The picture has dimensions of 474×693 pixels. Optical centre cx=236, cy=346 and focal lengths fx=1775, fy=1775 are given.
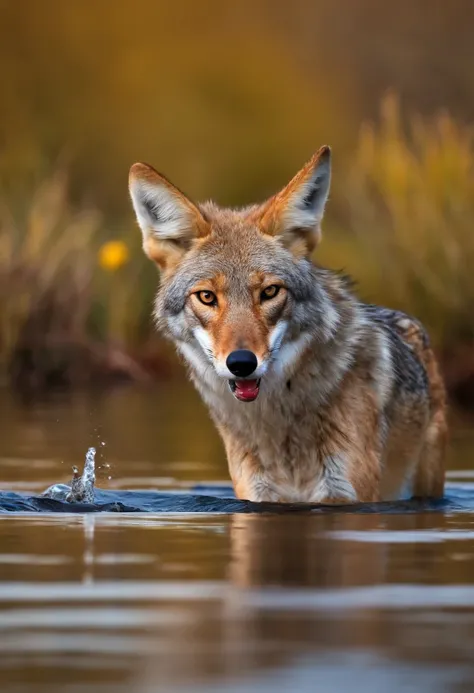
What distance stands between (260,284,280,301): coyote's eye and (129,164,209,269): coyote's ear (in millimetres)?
535

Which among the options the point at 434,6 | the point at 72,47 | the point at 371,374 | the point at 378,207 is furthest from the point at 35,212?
the point at 434,6

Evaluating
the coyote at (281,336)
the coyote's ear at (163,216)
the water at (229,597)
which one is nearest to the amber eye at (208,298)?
the coyote at (281,336)

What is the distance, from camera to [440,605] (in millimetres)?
5094

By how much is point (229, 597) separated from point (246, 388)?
2.79 m

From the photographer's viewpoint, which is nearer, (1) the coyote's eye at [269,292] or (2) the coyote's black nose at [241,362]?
(2) the coyote's black nose at [241,362]

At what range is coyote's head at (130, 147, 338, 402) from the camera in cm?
783

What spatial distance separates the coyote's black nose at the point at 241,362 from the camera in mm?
7625

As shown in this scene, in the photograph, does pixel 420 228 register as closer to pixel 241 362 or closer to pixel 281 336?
pixel 281 336

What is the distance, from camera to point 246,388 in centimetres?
798

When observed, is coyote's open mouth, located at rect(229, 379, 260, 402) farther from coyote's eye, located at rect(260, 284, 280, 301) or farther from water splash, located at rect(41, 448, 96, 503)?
water splash, located at rect(41, 448, 96, 503)

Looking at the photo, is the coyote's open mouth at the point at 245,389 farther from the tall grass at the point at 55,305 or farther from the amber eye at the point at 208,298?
the tall grass at the point at 55,305

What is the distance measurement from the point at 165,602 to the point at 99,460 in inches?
237

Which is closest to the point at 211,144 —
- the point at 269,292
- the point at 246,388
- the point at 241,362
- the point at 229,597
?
the point at 269,292

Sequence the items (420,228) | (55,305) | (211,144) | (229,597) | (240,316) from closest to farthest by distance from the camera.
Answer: (229,597) < (240,316) < (420,228) < (55,305) < (211,144)
